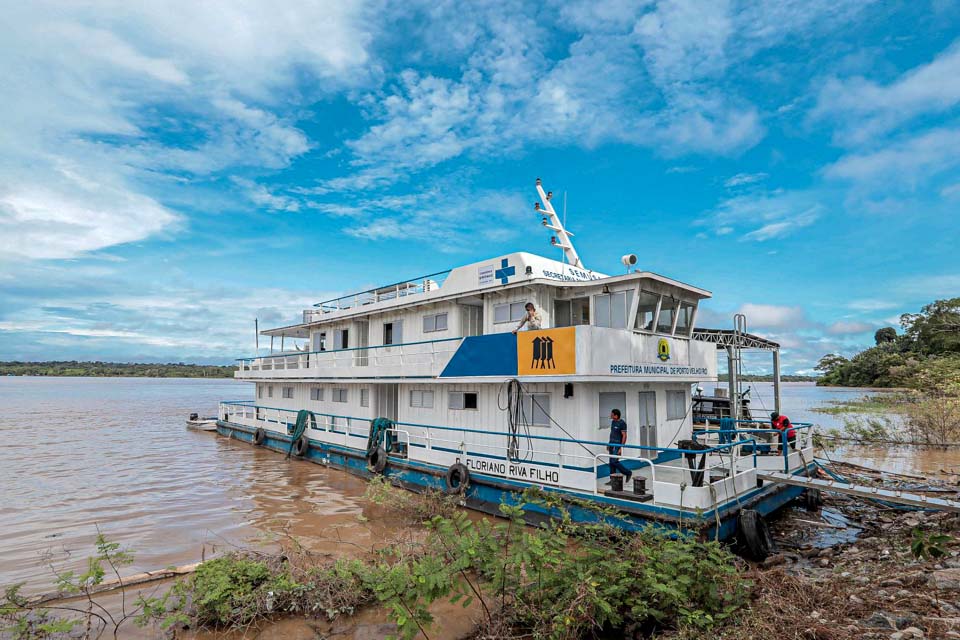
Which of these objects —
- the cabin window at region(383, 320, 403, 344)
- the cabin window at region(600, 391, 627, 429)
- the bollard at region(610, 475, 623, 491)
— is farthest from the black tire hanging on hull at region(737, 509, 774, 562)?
the cabin window at region(383, 320, 403, 344)

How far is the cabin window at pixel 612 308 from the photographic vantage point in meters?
11.0

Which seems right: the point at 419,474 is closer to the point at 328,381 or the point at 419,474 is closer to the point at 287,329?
the point at 328,381

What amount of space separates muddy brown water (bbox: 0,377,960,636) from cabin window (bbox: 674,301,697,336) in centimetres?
436

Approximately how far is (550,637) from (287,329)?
68.2ft

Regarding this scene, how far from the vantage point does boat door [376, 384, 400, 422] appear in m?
16.1

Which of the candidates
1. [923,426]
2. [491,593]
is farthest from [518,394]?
[923,426]

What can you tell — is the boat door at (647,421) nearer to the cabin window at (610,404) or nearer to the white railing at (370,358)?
the cabin window at (610,404)

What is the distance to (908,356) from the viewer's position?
46781mm

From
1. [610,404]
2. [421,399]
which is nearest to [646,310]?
[610,404]

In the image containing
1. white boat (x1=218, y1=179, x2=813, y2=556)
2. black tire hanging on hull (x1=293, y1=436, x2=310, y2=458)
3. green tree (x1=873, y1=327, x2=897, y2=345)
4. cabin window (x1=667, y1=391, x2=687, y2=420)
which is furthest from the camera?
green tree (x1=873, y1=327, x2=897, y2=345)

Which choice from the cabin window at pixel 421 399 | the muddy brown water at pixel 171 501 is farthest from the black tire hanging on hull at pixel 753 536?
the cabin window at pixel 421 399

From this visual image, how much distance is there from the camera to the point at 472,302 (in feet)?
45.3

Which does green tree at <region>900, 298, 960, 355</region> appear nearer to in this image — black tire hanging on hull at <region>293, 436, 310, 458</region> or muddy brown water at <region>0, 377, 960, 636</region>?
muddy brown water at <region>0, 377, 960, 636</region>

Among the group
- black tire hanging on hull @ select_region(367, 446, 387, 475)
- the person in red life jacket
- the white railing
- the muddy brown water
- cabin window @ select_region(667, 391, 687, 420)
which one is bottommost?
the muddy brown water
